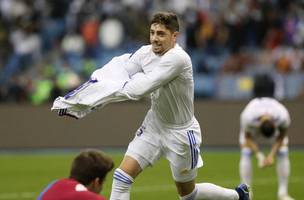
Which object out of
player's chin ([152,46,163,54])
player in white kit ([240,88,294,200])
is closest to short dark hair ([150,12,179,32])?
player's chin ([152,46,163,54])

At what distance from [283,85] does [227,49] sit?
5.83 feet

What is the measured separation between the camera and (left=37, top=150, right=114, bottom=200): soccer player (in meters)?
5.97

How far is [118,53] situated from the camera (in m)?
21.0

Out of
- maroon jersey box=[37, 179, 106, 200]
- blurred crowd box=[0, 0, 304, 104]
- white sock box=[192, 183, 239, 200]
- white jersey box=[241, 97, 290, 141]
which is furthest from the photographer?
blurred crowd box=[0, 0, 304, 104]

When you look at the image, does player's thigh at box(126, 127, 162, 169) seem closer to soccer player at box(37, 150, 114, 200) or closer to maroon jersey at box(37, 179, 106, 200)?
soccer player at box(37, 150, 114, 200)

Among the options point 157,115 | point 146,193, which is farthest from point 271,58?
point 157,115

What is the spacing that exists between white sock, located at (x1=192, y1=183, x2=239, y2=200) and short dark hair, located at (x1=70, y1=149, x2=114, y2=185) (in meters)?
3.33

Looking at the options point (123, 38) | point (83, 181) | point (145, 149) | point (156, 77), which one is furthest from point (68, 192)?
point (123, 38)

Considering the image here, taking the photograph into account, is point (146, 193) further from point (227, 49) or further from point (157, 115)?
point (227, 49)

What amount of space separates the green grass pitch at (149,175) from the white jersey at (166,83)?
11.6 feet

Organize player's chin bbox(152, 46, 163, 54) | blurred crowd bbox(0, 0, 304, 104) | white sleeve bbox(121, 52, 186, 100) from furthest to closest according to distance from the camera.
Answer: blurred crowd bbox(0, 0, 304, 104), player's chin bbox(152, 46, 163, 54), white sleeve bbox(121, 52, 186, 100)

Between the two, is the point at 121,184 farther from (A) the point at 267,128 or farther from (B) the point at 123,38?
(B) the point at 123,38

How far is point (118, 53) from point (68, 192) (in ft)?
49.5

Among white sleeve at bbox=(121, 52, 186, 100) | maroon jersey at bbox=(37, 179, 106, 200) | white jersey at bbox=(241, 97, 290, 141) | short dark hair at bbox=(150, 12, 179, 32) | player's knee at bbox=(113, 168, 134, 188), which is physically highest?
short dark hair at bbox=(150, 12, 179, 32)
